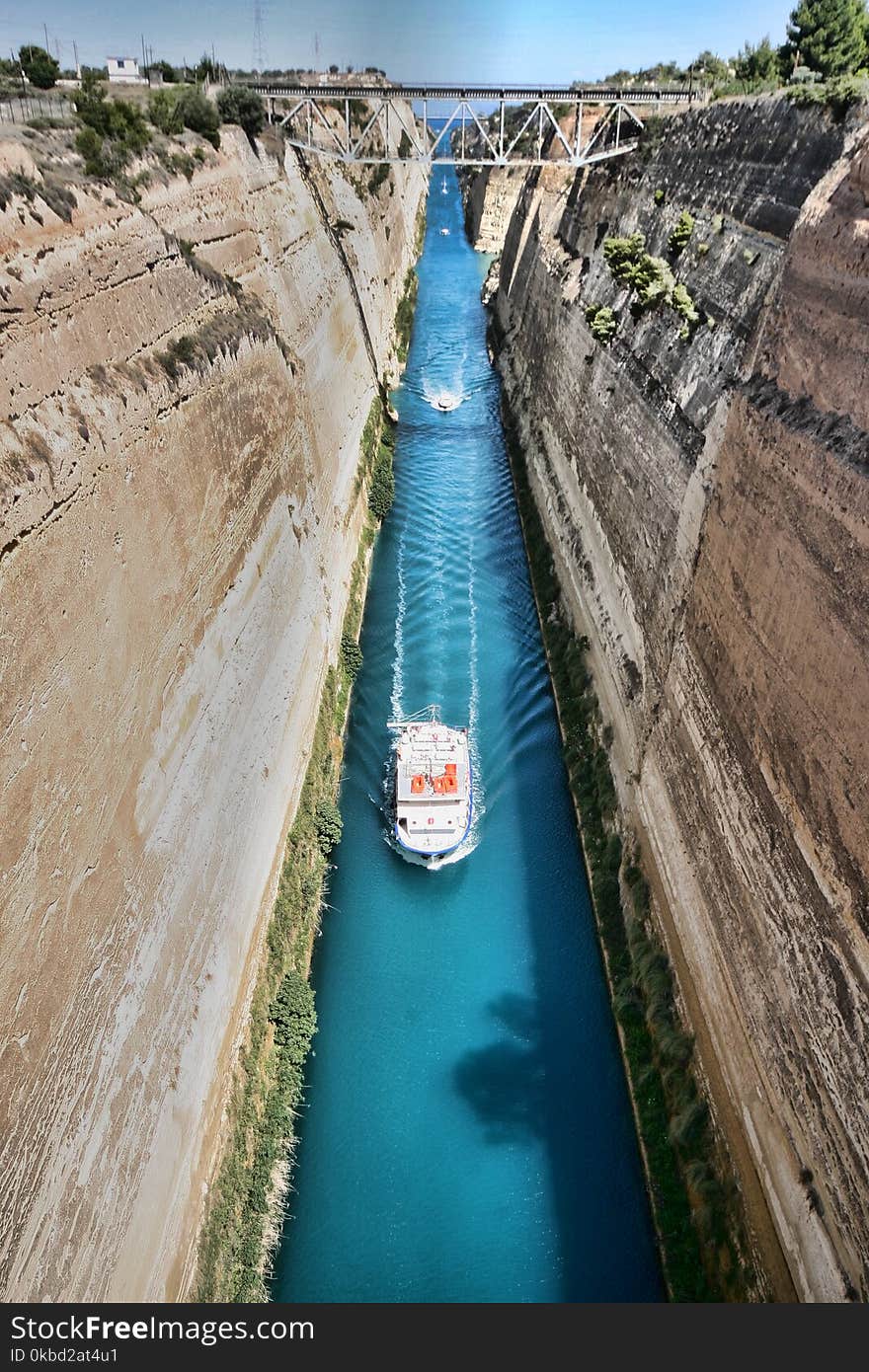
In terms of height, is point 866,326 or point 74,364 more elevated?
point 866,326

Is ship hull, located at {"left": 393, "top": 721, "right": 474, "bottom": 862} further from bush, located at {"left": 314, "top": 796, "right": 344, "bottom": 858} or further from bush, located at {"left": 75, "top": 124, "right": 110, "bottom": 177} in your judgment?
bush, located at {"left": 75, "top": 124, "right": 110, "bottom": 177}

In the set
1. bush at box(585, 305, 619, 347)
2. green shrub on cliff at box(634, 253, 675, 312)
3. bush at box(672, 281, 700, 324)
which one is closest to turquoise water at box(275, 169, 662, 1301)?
bush at box(585, 305, 619, 347)

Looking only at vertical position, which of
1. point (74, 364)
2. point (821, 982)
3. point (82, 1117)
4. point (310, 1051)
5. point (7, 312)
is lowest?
point (310, 1051)

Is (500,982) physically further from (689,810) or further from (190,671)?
(190,671)

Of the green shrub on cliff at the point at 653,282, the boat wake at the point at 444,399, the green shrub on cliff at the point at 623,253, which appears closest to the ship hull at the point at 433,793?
the green shrub on cliff at the point at 653,282

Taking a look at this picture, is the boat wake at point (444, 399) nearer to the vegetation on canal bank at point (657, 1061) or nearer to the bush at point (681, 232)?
the bush at point (681, 232)

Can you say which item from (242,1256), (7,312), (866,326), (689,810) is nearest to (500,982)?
(689,810)

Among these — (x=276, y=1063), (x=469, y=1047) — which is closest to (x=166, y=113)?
(x=276, y=1063)
